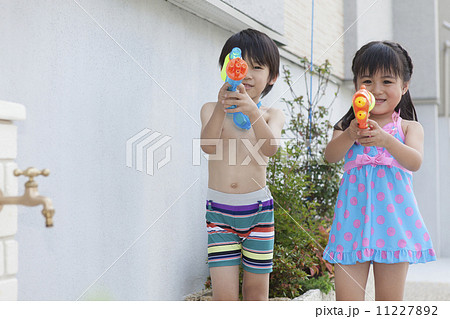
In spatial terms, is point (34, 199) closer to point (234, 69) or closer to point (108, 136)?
point (234, 69)

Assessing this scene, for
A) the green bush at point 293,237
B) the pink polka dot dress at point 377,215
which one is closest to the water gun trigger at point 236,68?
the pink polka dot dress at point 377,215

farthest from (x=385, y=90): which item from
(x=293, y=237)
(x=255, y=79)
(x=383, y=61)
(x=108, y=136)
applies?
(x=293, y=237)

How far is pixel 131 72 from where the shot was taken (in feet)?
7.57

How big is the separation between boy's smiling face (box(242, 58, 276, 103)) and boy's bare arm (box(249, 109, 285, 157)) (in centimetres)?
10

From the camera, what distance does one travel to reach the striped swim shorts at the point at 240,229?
73.1 inches

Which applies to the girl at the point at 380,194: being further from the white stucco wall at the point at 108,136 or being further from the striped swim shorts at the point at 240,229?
the white stucco wall at the point at 108,136

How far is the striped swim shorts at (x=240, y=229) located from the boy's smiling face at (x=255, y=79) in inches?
13.7

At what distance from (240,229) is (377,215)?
0.45m

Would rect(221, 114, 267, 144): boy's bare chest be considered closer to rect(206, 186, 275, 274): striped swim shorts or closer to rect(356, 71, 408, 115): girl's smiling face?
rect(206, 186, 275, 274): striped swim shorts

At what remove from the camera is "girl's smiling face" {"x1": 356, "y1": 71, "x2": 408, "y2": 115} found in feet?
5.82

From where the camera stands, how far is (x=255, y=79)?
6.34 feet
